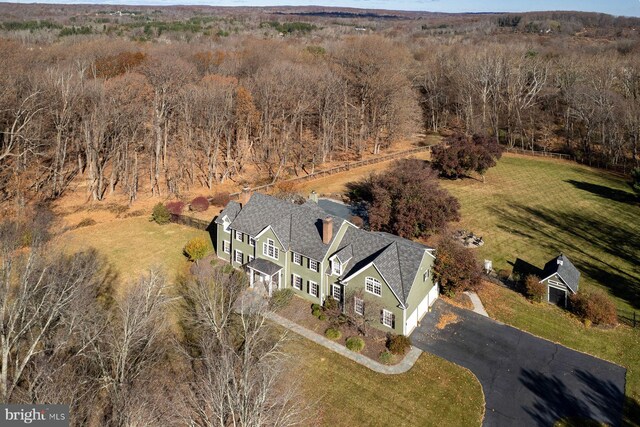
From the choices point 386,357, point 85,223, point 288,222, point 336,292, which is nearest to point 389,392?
point 386,357

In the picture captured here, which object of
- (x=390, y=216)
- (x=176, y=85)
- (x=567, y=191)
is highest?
(x=176, y=85)

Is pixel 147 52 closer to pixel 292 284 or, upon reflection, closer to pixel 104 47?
pixel 104 47

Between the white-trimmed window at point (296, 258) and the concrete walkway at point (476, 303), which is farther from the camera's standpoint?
the white-trimmed window at point (296, 258)

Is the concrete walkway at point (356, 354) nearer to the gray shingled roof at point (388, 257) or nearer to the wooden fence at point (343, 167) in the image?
the gray shingled roof at point (388, 257)

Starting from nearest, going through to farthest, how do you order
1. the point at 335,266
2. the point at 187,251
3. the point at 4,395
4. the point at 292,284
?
the point at 4,395, the point at 335,266, the point at 292,284, the point at 187,251

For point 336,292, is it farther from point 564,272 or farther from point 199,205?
point 199,205

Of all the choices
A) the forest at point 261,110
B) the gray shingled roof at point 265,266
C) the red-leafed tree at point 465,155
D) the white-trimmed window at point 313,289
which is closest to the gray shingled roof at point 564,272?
the white-trimmed window at point 313,289

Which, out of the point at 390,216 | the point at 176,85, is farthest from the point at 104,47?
the point at 390,216
